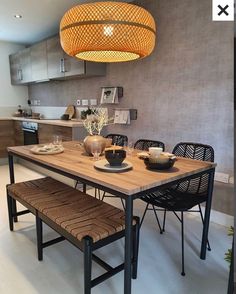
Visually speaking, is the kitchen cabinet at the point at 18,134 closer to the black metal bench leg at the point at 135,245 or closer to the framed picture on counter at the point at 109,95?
the framed picture on counter at the point at 109,95

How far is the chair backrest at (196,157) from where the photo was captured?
2002 millimetres

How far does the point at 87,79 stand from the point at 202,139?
2242mm

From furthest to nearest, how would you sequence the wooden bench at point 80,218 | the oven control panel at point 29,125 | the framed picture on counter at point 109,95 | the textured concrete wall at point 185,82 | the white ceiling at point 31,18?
the oven control panel at point 29,125
the framed picture on counter at point 109,95
the white ceiling at point 31,18
the textured concrete wall at point 185,82
the wooden bench at point 80,218

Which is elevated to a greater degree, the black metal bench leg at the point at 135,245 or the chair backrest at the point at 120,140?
the chair backrest at the point at 120,140

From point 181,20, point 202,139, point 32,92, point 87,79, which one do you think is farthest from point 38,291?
point 32,92

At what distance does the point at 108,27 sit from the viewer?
1.47 meters

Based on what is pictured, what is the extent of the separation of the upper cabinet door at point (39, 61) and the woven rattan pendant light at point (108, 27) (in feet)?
9.44

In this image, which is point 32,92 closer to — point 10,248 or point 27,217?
point 27,217

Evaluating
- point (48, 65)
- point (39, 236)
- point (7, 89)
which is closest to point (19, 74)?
point (7, 89)

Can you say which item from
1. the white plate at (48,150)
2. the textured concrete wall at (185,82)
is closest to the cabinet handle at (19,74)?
the textured concrete wall at (185,82)

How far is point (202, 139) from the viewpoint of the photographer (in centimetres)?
257

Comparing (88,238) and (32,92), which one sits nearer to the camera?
(88,238)

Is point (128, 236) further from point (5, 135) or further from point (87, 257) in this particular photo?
point (5, 135)

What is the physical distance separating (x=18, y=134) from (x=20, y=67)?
1.37 m
